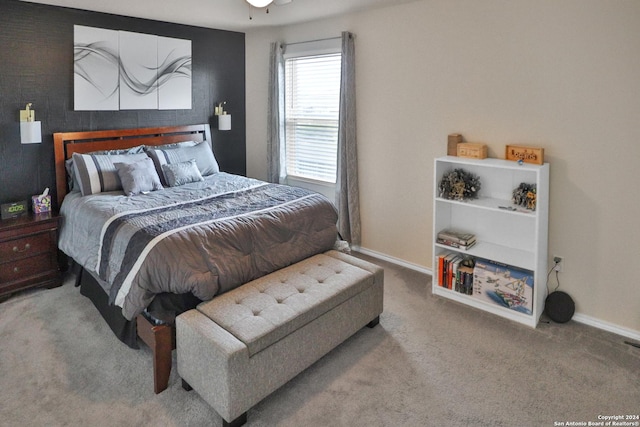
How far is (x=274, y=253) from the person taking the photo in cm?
286

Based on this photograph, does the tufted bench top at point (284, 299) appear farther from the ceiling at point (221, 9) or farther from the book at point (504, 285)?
the ceiling at point (221, 9)

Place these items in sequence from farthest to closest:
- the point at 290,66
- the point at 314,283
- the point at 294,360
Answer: the point at 290,66 → the point at 314,283 → the point at 294,360

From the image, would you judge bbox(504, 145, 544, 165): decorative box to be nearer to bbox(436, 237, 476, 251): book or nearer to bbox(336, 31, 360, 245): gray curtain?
bbox(436, 237, 476, 251): book

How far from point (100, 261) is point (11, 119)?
5.22 feet

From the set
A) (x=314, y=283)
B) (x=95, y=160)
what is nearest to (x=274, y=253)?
(x=314, y=283)

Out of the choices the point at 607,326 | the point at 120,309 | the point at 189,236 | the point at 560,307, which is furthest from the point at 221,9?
the point at 607,326

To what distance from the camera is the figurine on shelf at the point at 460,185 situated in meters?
3.30

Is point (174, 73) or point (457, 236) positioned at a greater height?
point (174, 73)

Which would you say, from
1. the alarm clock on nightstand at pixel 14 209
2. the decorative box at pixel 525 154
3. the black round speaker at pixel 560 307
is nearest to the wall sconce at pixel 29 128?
the alarm clock on nightstand at pixel 14 209

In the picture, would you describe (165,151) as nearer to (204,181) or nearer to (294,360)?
(204,181)

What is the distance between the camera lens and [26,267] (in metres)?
3.35

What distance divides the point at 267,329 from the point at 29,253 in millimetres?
2317

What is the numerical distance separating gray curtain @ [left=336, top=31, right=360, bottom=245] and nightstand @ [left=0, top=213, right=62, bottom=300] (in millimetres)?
2496

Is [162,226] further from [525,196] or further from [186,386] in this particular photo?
[525,196]
